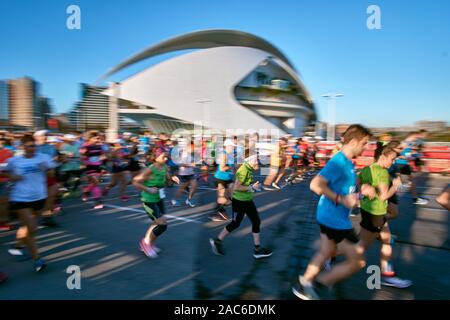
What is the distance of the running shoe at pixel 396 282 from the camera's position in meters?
3.08

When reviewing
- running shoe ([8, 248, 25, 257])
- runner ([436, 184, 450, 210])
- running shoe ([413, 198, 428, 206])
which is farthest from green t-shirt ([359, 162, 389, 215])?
running shoe ([413, 198, 428, 206])

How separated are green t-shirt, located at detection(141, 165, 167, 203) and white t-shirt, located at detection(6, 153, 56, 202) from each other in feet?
4.01

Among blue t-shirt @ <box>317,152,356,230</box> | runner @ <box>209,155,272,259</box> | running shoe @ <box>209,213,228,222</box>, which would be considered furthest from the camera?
running shoe @ <box>209,213,228,222</box>

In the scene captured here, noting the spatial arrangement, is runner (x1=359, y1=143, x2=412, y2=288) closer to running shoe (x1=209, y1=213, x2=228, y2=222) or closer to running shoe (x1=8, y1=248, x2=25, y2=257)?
running shoe (x1=209, y1=213, x2=228, y2=222)

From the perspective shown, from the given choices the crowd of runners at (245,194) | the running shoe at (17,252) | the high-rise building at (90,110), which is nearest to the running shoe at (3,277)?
the crowd of runners at (245,194)

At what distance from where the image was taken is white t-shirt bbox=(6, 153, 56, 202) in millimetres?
3518

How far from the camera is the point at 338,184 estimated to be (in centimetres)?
262

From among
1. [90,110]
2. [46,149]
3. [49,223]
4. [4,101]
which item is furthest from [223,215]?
[90,110]

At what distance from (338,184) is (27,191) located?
341 centimetres

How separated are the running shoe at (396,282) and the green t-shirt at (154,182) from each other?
2.77 metres

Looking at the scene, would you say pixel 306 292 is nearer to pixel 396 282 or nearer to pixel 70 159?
pixel 396 282

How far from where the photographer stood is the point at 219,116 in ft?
146
